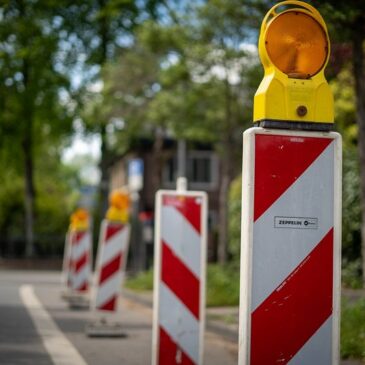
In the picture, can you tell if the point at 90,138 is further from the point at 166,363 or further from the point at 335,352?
the point at 335,352

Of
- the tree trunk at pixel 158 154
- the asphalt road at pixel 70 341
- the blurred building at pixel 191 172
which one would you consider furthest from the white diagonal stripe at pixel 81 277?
the blurred building at pixel 191 172

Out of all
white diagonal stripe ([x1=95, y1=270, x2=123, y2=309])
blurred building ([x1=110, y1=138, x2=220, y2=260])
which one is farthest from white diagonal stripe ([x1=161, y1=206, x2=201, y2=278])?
blurred building ([x1=110, y1=138, x2=220, y2=260])

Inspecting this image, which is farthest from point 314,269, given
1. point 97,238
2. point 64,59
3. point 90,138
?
point 97,238

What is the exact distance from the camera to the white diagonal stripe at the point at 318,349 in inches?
158

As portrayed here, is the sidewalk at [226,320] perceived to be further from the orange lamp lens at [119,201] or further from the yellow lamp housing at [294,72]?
the yellow lamp housing at [294,72]

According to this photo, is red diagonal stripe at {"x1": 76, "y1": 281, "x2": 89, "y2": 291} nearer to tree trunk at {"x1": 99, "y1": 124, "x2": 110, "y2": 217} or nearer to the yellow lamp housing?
tree trunk at {"x1": 99, "y1": 124, "x2": 110, "y2": 217}

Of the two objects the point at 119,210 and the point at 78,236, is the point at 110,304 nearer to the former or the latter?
the point at 119,210

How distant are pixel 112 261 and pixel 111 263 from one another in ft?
0.12

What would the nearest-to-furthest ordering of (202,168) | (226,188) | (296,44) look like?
(296,44) → (226,188) → (202,168)

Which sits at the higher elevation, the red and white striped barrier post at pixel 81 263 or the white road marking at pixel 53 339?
the red and white striped barrier post at pixel 81 263

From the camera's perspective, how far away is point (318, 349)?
158 inches

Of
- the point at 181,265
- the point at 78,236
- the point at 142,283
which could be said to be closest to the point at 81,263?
the point at 78,236

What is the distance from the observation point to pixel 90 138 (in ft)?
128

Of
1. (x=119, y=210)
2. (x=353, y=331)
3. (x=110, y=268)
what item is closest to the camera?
(x=353, y=331)
